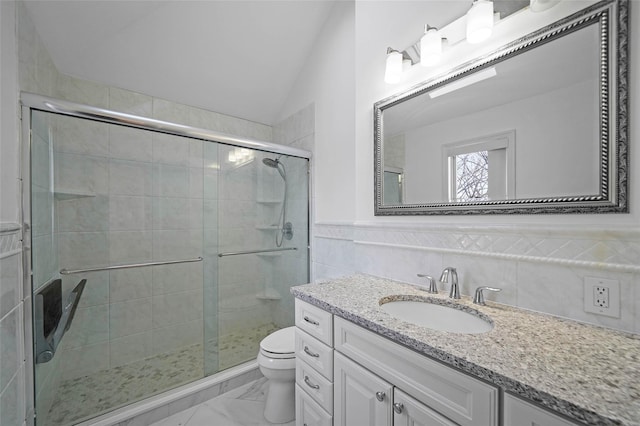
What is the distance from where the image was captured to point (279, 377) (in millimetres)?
1528

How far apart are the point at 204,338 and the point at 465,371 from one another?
1.88 m

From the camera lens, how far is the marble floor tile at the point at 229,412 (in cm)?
156

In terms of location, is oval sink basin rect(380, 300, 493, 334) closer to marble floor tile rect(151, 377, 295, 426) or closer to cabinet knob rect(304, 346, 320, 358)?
cabinet knob rect(304, 346, 320, 358)

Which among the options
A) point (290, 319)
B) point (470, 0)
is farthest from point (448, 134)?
point (290, 319)

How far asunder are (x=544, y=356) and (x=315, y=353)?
83 centimetres

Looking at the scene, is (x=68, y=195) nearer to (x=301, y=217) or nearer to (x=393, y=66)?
(x=301, y=217)

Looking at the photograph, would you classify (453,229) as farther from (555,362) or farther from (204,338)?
(204,338)

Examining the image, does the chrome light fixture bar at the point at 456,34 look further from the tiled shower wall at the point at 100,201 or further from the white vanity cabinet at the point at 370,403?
the tiled shower wall at the point at 100,201

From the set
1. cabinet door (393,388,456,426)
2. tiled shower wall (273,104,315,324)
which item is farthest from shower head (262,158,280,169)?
cabinet door (393,388,456,426)

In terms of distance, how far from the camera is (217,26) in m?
1.96

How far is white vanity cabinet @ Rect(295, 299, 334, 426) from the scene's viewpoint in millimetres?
1103

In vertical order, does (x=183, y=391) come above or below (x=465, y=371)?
below

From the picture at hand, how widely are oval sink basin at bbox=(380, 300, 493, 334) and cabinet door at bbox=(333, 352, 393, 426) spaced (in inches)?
9.7

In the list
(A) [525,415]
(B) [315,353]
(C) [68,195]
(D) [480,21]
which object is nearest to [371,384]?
(B) [315,353]
